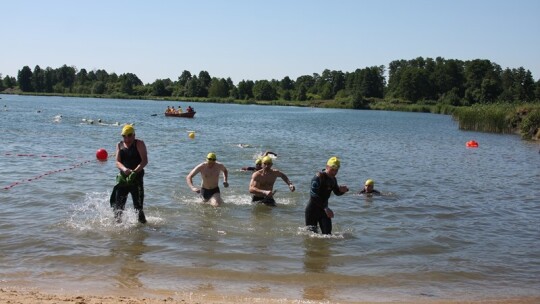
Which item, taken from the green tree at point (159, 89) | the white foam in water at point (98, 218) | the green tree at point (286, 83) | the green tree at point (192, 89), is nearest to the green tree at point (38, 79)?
the green tree at point (159, 89)

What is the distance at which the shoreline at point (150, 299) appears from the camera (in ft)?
20.7

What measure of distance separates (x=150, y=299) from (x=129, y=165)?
3.77 meters

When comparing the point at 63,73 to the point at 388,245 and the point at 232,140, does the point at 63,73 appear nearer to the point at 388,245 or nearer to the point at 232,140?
the point at 232,140

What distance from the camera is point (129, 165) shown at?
9.93 metres

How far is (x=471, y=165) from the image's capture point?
2552cm

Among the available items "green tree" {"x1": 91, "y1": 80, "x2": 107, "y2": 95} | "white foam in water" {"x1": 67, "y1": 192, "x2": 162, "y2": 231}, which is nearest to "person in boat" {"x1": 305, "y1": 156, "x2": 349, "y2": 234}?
"white foam in water" {"x1": 67, "y1": 192, "x2": 162, "y2": 231}

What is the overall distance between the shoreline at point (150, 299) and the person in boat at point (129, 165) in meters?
3.12

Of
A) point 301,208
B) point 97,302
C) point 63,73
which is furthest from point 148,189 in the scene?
point 63,73

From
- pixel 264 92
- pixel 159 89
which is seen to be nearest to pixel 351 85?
pixel 264 92

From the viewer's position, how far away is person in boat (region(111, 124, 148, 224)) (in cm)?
972

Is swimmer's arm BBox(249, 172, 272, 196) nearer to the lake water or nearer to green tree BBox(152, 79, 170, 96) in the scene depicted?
the lake water

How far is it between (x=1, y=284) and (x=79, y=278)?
0.95 m

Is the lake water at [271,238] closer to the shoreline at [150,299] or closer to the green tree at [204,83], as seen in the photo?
the shoreline at [150,299]

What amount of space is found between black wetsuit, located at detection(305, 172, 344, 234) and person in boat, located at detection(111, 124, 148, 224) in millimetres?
2961
